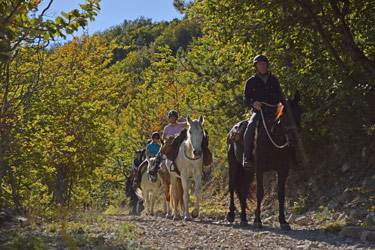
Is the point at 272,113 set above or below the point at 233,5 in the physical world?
below

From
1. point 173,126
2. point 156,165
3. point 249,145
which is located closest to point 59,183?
point 156,165

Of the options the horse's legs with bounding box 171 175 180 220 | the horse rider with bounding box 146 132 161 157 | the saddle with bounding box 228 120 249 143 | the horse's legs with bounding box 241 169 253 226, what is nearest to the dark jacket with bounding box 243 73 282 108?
the saddle with bounding box 228 120 249 143

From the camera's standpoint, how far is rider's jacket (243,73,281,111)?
32.6 ft

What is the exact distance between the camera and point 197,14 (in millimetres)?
13219

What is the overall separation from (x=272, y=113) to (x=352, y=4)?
14.7 feet

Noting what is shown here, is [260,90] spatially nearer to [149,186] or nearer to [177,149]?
[177,149]

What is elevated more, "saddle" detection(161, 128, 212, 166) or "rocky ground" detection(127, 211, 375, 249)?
"saddle" detection(161, 128, 212, 166)

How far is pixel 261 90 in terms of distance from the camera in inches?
391

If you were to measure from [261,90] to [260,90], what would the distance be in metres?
0.02

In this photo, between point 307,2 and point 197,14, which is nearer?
point 307,2

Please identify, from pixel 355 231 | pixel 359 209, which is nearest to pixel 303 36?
pixel 359 209

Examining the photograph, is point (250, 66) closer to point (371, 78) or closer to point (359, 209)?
point (371, 78)

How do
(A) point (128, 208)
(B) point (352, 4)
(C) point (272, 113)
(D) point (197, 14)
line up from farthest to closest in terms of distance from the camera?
(A) point (128, 208)
(D) point (197, 14)
(B) point (352, 4)
(C) point (272, 113)

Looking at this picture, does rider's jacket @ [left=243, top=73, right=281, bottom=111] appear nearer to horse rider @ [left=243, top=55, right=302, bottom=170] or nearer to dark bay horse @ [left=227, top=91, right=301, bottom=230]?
horse rider @ [left=243, top=55, right=302, bottom=170]
